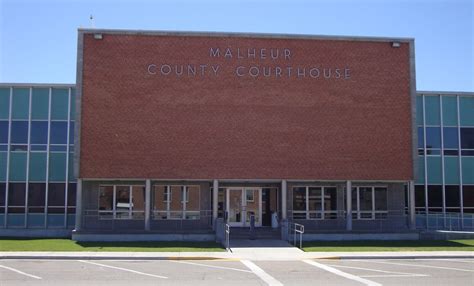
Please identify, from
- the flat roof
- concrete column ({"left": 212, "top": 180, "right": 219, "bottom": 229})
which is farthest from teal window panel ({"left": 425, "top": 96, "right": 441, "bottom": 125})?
concrete column ({"left": 212, "top": 180, "right": 219, "bottom": 229})

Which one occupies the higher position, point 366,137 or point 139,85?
point 139,85

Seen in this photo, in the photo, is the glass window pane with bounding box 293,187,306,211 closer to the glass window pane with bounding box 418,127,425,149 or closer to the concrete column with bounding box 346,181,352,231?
the concrete column with bounding box 346,181,352,231

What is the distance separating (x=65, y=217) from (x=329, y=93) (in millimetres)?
15651

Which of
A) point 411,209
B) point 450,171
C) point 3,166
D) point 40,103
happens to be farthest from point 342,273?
point 3,166

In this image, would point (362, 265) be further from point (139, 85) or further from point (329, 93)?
point (139, 85)

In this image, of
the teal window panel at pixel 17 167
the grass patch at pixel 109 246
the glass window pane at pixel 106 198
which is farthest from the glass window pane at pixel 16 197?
the grass patch at pixel 109 246

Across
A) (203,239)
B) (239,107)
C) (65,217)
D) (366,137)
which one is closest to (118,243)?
(203,239)

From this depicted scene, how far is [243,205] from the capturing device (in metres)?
31.0

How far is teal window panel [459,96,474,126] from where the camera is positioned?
1305 inches

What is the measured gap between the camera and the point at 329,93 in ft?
96.0

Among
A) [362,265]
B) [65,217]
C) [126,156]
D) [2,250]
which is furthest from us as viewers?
[65,217]

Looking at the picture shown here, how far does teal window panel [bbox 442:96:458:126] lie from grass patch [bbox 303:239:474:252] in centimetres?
819

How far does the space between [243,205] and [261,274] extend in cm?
1446

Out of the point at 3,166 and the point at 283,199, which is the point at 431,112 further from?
the point at 3,166
